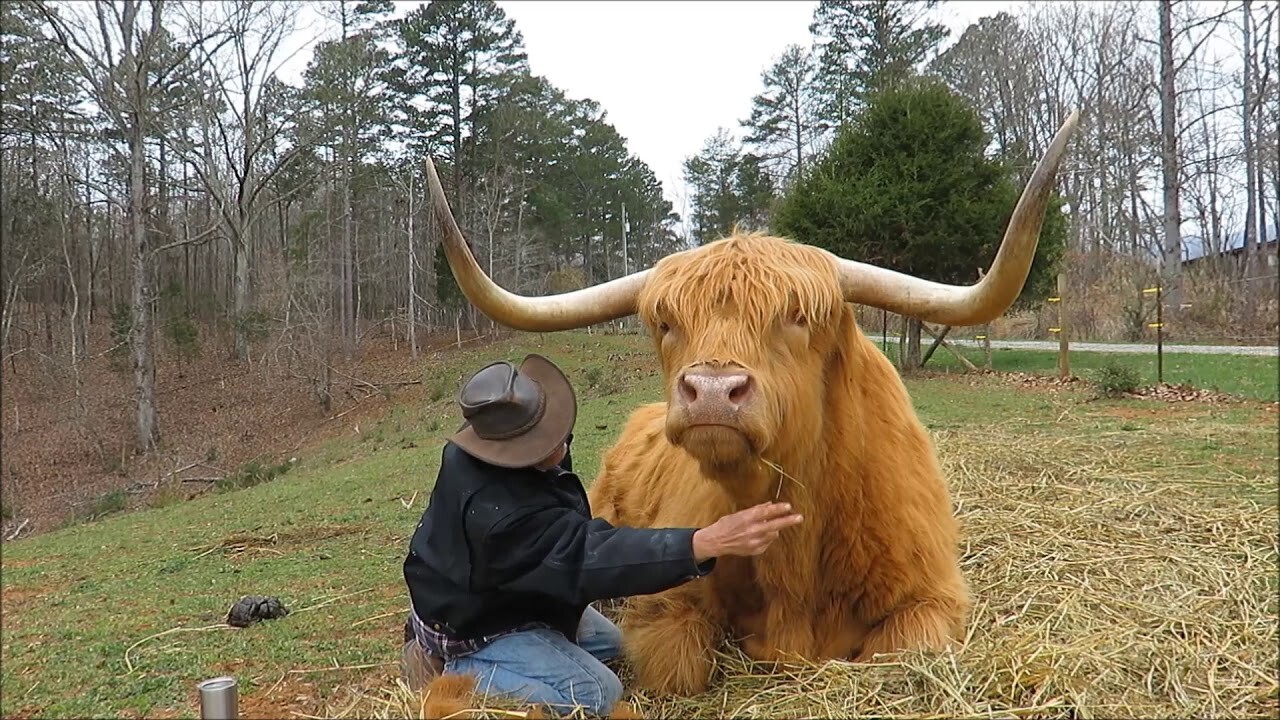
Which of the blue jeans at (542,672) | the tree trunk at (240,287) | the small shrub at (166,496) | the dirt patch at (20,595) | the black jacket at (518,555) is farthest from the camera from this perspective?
the tree trunk at (240,287)

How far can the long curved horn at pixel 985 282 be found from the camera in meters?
2.36

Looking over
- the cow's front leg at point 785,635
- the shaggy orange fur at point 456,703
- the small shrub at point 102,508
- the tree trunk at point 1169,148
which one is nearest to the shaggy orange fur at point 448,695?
the shaggy orange fur at point 456,703

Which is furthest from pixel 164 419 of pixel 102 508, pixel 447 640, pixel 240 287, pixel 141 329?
pixel 447 640

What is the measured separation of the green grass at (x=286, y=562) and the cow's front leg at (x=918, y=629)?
1923mm

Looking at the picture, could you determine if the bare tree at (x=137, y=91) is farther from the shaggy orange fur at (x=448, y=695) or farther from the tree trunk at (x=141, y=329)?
the shaggy orange fur at (x=448, y=695)

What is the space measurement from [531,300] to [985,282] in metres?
1.60

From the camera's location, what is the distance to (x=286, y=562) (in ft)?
20.0

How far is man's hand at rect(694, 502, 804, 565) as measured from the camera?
2.36 metres

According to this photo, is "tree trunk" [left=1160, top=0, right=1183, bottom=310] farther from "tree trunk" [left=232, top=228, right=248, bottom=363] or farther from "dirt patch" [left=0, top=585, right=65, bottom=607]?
"tree trunk" [left=232, top=228, right=248, bottom=363]

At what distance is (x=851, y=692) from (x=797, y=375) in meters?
0.95

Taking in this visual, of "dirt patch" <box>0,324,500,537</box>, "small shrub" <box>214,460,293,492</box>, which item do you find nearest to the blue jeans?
"small shrub" <box>214,460,293,492</box>

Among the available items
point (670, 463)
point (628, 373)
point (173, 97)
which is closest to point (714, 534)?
point (670, 463)

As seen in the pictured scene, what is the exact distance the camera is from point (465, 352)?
26719 mm

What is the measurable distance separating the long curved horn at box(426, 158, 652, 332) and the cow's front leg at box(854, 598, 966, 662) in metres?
1.38
